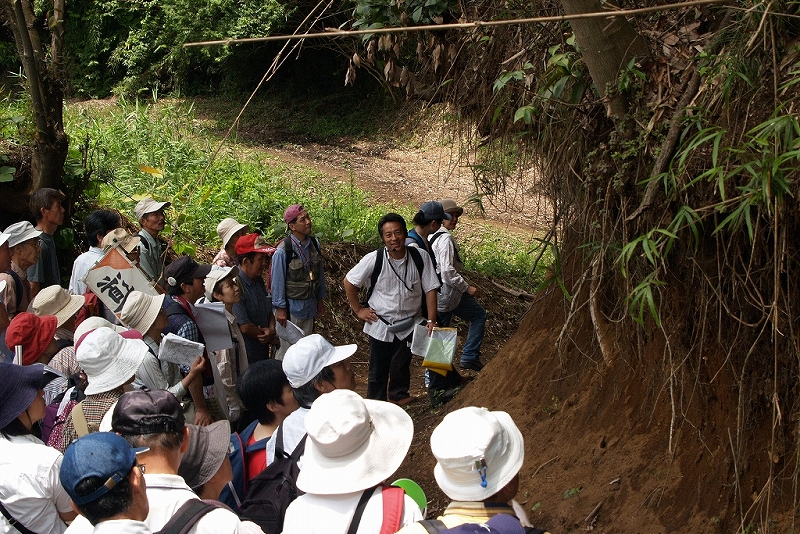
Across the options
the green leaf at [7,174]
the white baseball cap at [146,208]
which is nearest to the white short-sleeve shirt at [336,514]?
the white baseball cap at [146,208]

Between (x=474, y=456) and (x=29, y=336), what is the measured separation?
272 cm

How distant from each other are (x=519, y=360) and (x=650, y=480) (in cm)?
166

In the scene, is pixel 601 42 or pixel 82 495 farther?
pixel 601 42

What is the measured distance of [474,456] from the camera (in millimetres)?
2402

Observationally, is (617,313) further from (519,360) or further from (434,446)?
(434,446)

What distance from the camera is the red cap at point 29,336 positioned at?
4.08 meters

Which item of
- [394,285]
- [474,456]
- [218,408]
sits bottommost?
[218,408]

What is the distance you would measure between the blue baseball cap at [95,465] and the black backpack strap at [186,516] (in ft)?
0.78

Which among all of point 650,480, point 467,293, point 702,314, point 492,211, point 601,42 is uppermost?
point 601,42

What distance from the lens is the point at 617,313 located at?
4371mm

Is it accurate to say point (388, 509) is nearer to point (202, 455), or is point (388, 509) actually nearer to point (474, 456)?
point (474, 456)

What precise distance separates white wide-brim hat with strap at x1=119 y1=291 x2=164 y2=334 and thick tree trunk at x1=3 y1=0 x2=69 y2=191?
12.4 ft

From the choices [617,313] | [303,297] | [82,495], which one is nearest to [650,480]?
[617,313]

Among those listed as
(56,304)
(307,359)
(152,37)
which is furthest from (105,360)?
(152,37)
